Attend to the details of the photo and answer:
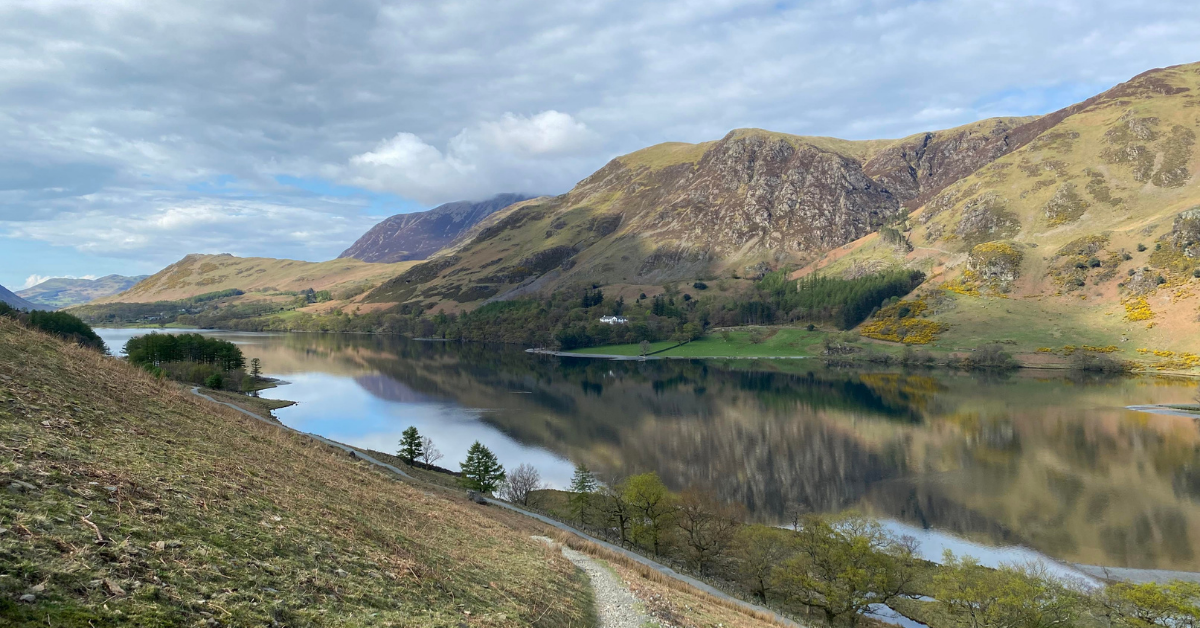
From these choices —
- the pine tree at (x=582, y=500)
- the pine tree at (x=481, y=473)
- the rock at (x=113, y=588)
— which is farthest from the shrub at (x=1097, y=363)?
the rock at (x=113, y=588)

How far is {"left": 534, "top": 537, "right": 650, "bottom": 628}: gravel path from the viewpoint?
17.4m

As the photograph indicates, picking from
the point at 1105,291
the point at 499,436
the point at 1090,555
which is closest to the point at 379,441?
the point at 499,436

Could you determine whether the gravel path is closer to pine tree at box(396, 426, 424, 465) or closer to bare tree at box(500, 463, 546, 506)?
bare tree at box(500, 463, 546, 506)

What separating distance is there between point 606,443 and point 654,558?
45.8 meters

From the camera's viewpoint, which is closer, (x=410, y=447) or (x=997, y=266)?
(x=410, y=447)

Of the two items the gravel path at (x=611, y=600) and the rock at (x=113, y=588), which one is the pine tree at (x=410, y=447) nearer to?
the gravel path at (x=611, y=600)

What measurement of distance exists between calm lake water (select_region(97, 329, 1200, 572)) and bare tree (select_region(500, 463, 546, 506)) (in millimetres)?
8141

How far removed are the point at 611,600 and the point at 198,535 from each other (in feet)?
42.4

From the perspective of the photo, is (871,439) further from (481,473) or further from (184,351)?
(184,351)

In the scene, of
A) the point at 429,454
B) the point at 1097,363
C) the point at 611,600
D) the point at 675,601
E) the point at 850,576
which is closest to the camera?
the point at 611,600

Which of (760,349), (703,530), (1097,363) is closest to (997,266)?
(1097,363)

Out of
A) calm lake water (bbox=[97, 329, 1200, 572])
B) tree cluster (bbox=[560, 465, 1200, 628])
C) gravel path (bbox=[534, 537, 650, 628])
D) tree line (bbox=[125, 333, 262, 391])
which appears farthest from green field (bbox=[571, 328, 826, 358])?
gravel path (bbox=[534, 537, 650, 628])

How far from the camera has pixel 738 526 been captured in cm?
4797

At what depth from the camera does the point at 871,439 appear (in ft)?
278
